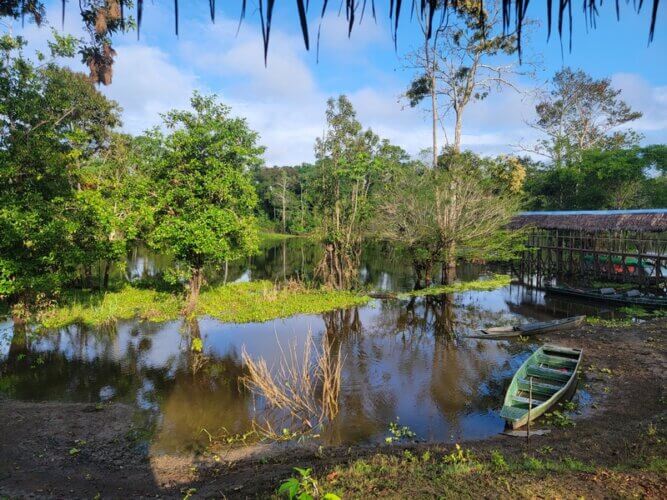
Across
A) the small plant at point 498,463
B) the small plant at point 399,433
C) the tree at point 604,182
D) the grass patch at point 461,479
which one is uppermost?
the tree at point 604,182

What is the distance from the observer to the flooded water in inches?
362

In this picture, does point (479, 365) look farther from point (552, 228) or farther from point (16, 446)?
point (552, 228)

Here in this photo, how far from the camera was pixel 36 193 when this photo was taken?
1362cm

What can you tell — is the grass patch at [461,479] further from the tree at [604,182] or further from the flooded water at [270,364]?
the tree at [604,182]

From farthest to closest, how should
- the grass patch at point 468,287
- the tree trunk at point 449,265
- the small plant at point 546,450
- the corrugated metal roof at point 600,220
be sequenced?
the grass patch at point 468,287 → the tree trunk at point 449,265 → the corrugated metal roof at point 600,220 → the small plant at point 546,450

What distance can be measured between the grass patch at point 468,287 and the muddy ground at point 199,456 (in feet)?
39.6

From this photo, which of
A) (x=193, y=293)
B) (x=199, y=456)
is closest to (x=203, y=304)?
(x=193, y=293)

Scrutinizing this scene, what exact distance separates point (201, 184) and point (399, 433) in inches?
451

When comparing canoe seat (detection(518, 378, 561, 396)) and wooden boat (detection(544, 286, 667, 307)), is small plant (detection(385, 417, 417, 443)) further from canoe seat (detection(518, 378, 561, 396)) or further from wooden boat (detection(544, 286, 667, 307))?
wooden boat (detection(544, 286, 667, 307))

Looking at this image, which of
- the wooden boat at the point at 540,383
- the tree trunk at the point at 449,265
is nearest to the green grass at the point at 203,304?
the tree trunk at the point at 449,265

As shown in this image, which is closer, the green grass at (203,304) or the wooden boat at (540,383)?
the wooden boat at (540,383)

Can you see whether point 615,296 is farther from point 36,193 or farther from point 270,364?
point 36,193

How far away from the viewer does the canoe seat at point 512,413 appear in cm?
856

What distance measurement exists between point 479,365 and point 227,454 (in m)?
8.14
